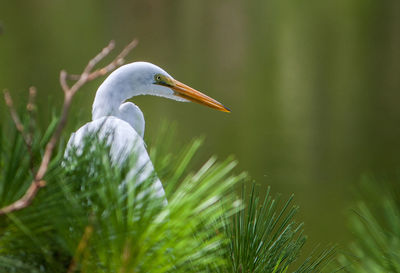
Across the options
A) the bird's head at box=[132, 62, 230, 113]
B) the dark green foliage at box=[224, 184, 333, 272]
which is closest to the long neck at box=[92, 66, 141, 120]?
the bird's head at box=[132, 62, 230, 113]

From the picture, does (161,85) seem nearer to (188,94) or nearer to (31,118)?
(188,94)

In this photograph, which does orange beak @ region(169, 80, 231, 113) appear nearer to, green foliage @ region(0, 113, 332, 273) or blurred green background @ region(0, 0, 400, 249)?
blurred green background @ region(0, 0, 400, 249)

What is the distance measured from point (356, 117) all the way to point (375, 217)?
811 cm

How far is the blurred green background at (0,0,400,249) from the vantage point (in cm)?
629

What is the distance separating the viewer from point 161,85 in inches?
71.6

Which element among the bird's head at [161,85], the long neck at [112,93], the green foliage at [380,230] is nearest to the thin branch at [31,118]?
the green foliage at [380,230]

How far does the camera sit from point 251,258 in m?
0.74

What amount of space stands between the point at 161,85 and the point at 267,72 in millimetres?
10195

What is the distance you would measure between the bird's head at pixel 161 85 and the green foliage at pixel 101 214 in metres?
1.13

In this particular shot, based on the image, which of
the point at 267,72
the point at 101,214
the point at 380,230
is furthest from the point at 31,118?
the point at 267,72

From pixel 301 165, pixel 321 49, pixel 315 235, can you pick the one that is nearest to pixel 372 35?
pixel 321 49

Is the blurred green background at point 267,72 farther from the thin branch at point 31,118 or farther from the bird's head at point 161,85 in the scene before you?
the bird's head at point 161,85

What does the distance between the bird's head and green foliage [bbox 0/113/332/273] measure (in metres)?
1.13

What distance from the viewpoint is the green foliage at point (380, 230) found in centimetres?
51
